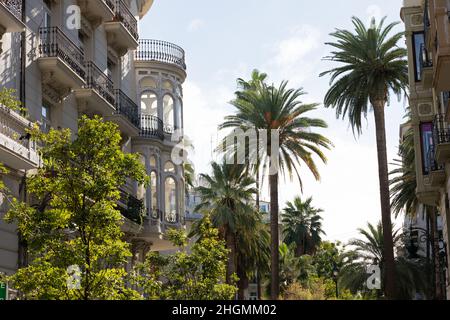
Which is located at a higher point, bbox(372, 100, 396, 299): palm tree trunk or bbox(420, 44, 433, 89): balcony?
bbox(420, 44, 433, 89): balcony

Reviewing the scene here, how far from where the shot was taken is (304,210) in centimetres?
9406

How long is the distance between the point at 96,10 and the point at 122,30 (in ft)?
8.04

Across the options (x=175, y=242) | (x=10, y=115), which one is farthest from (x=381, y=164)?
(x=10, y=115)

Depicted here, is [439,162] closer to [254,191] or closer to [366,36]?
[366,36]

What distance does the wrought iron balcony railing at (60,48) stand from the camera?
79.6 ft

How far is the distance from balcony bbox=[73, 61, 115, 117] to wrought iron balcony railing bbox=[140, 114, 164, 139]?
5.44m

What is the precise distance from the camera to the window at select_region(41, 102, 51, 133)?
2443 centimetres

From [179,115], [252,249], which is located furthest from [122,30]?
[252,249]

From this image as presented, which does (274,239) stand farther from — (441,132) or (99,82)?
(441,132)

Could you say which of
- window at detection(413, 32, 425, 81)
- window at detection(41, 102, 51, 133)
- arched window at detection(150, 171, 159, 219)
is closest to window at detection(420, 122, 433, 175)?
window at detection(413, 32, 425, 81)

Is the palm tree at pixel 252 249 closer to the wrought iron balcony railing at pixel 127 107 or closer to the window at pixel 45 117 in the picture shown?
the wrought iron balcony railing at pixel 127 107

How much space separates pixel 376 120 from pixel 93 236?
22695 millimetres

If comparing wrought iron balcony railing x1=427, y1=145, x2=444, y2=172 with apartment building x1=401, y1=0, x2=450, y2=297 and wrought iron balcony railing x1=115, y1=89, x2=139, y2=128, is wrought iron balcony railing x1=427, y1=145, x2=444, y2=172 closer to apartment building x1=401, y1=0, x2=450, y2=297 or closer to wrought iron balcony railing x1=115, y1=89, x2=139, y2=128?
apartment building x1=401, y1=0, x2=450, y2=297

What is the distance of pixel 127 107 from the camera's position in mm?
32031
